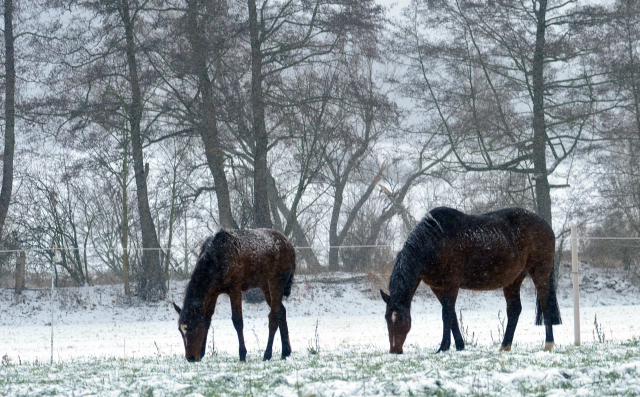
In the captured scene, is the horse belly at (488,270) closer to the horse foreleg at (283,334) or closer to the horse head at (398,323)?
the horse head at (398,323)

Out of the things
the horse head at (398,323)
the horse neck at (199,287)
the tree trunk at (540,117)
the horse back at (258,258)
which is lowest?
the horse head at (398,323)

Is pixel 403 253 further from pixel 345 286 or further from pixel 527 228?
A: pixel 345 286

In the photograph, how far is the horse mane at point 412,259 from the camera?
8.18 meters

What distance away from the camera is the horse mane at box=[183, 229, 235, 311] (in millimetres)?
8484

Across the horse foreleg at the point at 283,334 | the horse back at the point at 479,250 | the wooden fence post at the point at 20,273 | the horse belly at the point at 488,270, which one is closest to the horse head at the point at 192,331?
the horse foreleg at the point at 283,334

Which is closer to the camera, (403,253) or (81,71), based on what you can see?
(403,253)

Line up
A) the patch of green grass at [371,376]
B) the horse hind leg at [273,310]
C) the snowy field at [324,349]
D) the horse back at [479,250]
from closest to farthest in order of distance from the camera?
the patch of green grass at [371,376] → the snowy field at [324,349] → the horse back at [479,250] → the horse hind leg at [273,310]

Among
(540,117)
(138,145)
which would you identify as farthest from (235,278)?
(138,145)

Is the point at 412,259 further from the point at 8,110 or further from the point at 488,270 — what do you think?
the point at 8,110

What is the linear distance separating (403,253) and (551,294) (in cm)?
229

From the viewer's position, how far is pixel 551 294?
915 centimetres

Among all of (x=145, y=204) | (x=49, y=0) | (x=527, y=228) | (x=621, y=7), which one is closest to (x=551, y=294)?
(x=527, y=228)

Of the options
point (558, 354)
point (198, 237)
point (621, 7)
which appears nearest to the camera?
point (558, 354)

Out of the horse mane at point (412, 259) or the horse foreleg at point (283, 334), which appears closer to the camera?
the horse mane at point (412, 259)
